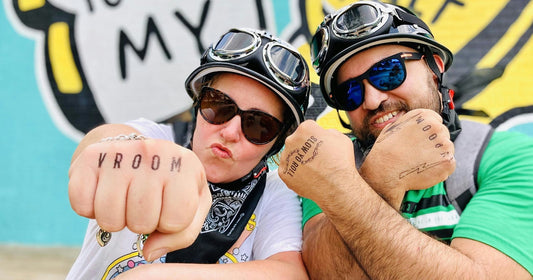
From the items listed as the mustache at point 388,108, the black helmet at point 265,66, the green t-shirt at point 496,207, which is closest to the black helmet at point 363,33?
the black helmet at point 265,66

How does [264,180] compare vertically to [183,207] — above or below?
below

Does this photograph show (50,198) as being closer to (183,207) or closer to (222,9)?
(222,9)

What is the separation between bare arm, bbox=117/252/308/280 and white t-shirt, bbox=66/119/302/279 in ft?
0.37

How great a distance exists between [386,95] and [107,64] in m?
4.11

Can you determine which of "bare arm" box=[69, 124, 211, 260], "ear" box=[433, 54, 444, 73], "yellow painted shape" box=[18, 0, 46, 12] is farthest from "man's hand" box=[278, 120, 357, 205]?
"yellow painted shape" box=[18, 0, 46, 12]

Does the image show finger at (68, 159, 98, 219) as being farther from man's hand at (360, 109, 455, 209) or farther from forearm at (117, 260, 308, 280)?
man's hand at (360, 109, 455, 209)

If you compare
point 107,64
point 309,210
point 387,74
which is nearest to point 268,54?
point 387,74

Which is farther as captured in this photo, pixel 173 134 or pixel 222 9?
pixel 222 9

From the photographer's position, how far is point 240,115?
1.86 m

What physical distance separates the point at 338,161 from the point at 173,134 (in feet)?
3.44

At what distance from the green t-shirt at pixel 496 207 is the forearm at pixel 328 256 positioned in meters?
0.23

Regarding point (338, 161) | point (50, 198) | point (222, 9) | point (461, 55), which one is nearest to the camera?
point (338, 161)

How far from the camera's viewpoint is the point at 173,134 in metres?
2.13

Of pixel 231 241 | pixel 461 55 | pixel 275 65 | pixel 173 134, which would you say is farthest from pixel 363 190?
pixel 461 55
